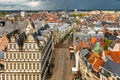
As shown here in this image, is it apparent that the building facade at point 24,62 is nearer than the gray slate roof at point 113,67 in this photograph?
No

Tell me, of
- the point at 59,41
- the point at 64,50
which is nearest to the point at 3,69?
the point at 64,50

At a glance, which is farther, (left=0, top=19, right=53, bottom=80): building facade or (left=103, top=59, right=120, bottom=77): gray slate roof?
(left=0, top=19, right=53, bottom=80): building facade

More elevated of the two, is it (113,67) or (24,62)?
(113,67)

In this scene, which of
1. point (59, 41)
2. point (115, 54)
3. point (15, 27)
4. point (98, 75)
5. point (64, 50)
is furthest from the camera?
point (59, 41)

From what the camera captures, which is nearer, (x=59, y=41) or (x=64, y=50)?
(x=64, y=50)

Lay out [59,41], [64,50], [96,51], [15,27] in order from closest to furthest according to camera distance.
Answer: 1. [96,51]
2. [15,27]
3. [64,50]
4. [59,41]

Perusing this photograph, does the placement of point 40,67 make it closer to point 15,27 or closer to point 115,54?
point 115,54

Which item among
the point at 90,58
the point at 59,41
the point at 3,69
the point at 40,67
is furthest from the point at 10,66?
the point at 59,41

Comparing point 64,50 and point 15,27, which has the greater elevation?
point 15,27

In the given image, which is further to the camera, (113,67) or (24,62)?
(24,62)

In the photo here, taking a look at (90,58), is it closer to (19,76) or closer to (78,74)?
(78,74)
